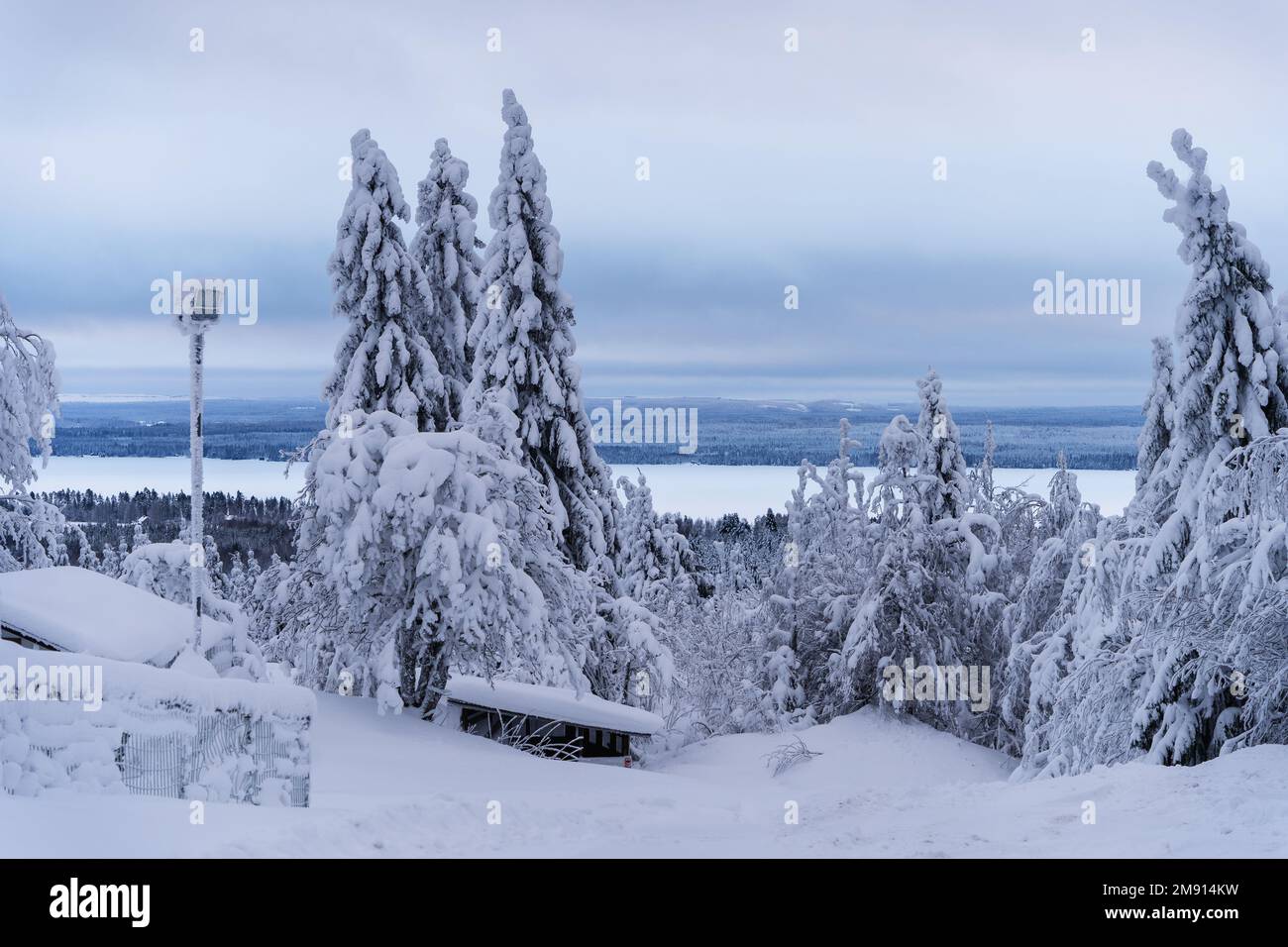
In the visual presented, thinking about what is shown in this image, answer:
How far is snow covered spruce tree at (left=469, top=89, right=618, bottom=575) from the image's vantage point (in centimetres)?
2955

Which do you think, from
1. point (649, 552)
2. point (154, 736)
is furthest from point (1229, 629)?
point (649, 552)

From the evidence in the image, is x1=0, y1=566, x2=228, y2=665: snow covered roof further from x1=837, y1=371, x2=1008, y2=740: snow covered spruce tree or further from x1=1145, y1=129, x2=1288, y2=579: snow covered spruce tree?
x1=837, y1=371, x2=1008, y2=740: snow covered spruce tree

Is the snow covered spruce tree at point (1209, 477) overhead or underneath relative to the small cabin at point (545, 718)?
overhead

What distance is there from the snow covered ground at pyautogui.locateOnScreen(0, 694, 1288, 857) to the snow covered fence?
0.78 m

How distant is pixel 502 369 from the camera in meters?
29.2

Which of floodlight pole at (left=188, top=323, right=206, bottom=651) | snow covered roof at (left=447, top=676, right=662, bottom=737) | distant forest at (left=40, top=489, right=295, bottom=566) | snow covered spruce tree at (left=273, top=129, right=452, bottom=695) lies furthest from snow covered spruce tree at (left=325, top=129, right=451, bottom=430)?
distant forest at (left=40, top=489, right=295, bottom=566)

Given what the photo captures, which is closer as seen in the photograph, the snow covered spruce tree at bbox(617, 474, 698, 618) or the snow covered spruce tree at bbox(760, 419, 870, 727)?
the snow covered spruce tree at bbox(760, 419, 870, 727)

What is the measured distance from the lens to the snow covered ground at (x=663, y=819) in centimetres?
1000

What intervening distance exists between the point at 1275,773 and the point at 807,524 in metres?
27.3

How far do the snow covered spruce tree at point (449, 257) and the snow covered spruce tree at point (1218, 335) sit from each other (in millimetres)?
16811

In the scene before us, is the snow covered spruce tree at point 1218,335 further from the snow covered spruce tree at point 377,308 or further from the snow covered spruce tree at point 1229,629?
the snow covered spruce tree at point 377,308

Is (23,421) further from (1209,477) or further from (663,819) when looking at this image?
(1209,477)

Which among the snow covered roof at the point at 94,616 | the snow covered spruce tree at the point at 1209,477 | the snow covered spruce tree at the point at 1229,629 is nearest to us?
the snow covered spruce tree at the point at 1229,629

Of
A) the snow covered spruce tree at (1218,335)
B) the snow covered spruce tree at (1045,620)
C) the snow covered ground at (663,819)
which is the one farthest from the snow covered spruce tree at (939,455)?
the snow covered ground at (663,819)
